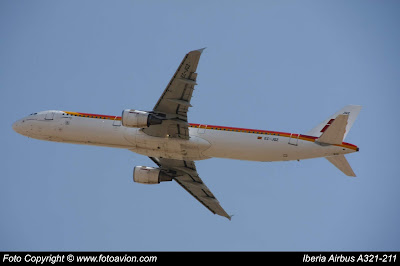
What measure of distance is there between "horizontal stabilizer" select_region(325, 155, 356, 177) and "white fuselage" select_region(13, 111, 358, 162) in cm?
101

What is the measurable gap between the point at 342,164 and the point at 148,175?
16721 millimetres

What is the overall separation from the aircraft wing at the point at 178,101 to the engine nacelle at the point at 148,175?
629 centimetres

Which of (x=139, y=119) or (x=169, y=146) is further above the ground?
(x=139, y=119)

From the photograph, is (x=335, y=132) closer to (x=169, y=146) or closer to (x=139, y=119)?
(x=169, y=146)

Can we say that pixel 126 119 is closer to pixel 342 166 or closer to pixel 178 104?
pixel 178 104

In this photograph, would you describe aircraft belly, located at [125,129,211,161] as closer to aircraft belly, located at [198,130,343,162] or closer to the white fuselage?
the white fuselage

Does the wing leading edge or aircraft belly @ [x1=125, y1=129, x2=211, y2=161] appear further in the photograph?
aircraft belly @ [x1=125, y1=129, x2=211, y2=161]

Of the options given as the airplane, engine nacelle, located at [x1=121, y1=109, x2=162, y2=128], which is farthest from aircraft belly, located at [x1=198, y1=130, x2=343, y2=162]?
engine nacelle, located at [x1=121, y1=109, x2=162, y2=128]

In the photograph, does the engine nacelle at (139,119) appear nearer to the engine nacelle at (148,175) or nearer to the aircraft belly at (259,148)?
the aircraft belly at (259,148)

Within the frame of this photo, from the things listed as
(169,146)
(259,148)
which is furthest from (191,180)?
(259,148)

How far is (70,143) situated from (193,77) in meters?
13.8

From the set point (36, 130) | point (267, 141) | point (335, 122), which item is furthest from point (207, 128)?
point (36, 130)

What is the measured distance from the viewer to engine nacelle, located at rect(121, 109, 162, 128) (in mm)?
45500

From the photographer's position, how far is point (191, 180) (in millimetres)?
54219
